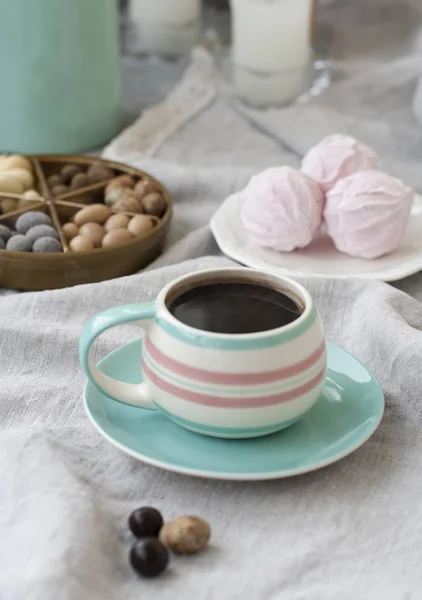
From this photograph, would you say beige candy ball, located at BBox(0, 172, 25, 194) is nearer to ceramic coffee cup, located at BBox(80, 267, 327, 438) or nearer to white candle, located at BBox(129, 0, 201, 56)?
ceramic coffee cup, located at BBox(80, 267, 327, 438)

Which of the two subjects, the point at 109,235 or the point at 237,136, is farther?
the point at 237,136

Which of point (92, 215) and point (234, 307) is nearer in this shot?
point (234, 307)

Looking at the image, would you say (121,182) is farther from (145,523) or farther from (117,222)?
(145,523)

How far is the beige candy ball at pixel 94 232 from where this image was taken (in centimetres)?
73

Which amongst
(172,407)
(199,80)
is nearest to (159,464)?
(172,407)

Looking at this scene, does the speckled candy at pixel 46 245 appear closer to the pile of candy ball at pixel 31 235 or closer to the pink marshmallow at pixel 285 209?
the pile of candy ball at pixel 31 235

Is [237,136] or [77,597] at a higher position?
[77,597]

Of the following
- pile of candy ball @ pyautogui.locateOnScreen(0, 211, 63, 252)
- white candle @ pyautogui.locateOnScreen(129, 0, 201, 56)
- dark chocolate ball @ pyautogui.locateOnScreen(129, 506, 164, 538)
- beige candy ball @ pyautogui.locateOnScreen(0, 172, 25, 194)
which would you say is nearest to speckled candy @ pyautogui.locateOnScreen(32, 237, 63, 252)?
pile of candy ball @ pyautogui.locateOnScreen(0, 211, 63, 252)

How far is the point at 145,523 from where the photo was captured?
43 cm

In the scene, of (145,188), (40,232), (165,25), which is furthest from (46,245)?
(165,25)

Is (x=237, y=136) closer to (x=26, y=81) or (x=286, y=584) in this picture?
(x=26, y=81)

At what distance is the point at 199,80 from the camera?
110cm

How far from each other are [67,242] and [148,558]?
0.38 metres

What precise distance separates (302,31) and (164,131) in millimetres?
212
